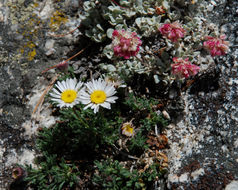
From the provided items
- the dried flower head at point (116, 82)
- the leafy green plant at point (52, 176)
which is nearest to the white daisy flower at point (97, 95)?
the dried flower head at point (116, 82)

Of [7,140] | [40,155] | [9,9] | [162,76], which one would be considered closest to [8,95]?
[7,140]

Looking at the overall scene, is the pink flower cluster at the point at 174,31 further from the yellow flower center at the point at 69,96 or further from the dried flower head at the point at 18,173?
the dried flower head at the point at 18,173

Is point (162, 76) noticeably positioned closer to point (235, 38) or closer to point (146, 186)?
point (235, 38)

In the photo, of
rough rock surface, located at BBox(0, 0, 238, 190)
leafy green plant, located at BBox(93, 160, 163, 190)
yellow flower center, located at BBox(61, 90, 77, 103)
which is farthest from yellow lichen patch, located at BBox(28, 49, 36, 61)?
Answer: leafy green plant, located at BBox(93, 160, 163, 190)

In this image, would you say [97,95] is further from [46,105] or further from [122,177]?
[46,105]

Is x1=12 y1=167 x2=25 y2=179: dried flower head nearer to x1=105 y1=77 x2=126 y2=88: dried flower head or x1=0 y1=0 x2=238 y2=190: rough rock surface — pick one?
x1=0 y1=0 x2=238 y2=190: rough rock surface

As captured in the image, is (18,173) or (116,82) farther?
(116,82)

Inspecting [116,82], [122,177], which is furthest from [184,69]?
[122,177]
